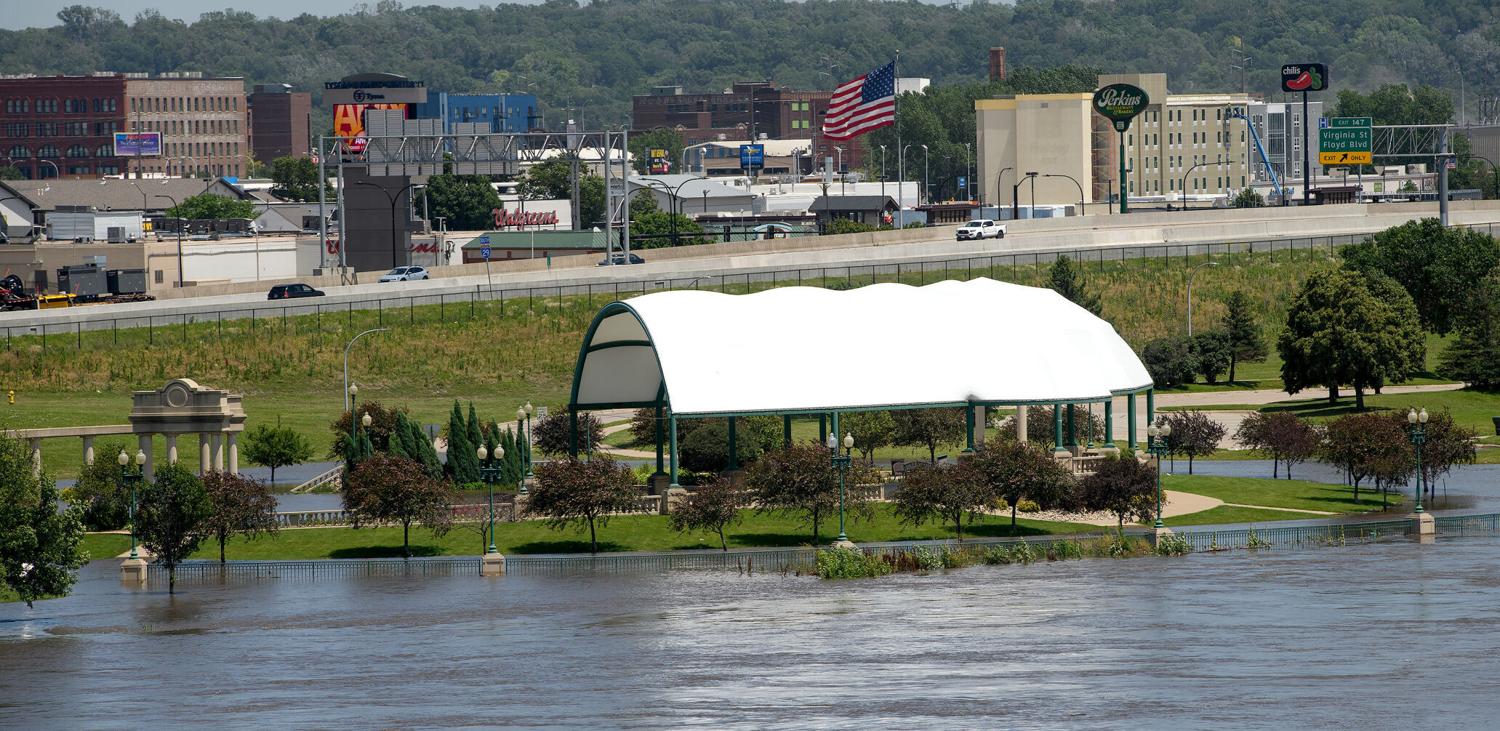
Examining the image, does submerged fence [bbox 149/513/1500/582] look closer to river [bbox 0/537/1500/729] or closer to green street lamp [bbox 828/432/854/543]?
green street lamp [bbox 828/432/854/543]

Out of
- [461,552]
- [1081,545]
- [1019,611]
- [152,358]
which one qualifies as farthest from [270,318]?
[1019,611]

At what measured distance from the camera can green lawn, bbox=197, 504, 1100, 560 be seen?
241ft

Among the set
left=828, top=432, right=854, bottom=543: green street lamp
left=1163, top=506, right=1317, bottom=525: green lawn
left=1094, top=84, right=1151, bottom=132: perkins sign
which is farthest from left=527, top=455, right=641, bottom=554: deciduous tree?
left=1094, top=84, right=1151, bottom=132: perkins sign

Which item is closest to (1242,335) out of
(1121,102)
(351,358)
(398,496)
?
(351,358)

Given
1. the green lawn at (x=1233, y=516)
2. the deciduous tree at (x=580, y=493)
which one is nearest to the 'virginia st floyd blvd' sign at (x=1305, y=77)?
the green lawn at (x=1233, y=516)

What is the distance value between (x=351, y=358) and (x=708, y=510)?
54.0 meters

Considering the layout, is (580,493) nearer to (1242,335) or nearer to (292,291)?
(1242,335)

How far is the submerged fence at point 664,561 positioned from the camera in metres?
69.8

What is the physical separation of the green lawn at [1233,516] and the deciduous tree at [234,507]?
31.4 meters

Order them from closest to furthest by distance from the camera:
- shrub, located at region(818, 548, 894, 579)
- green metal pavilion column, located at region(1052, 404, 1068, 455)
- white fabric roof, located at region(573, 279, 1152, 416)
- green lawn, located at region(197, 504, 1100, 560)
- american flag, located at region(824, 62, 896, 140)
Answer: shrub, located at region(818, 548, 894, 579) < green lawn, located at region(197, 504, 1100, 560) < white fabric roof, located at region(573, 279, 1152, 416) < green metal pavilion column, located at region(1052, 404, 1068, 455) < american flag, located at region(824, 62, 896, 140)

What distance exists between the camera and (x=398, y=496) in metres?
71.5

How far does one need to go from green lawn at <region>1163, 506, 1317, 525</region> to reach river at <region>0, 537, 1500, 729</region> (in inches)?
244

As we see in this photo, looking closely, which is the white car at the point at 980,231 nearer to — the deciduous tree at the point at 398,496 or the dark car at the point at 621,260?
the dark car at the point at 621,260

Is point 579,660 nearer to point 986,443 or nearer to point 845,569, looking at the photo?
point 845,569
